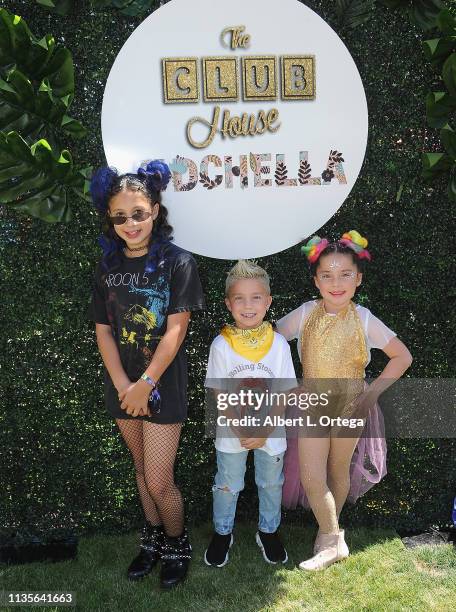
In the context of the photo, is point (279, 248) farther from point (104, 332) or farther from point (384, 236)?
point (104, 332)

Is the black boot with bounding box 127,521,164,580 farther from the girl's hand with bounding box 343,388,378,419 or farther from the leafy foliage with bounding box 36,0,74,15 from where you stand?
the leafy foliage with bounding box 36,0,74,15

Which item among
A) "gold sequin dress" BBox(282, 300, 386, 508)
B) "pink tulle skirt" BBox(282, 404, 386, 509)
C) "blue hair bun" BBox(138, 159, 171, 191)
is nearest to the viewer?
"blue hair bun" BBox(138, 159, 171, 191)

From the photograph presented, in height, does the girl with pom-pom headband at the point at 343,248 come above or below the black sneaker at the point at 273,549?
above

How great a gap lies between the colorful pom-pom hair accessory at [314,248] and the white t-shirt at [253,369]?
0.39 metres

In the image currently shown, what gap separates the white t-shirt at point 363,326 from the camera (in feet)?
10.2

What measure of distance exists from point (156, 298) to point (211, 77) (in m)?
1.07

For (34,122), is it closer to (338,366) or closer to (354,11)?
(354,11)

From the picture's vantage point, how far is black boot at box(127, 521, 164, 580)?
3.09 meters

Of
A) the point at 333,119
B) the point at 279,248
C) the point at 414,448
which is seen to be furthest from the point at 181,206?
the point at 414,448

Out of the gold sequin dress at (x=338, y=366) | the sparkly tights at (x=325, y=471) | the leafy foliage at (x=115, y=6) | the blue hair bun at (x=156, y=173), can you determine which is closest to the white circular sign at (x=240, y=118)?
the leafy foliage at (x=115, y=6)

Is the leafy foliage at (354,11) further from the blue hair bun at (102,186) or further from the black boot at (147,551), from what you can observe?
the black boot at (147,551)

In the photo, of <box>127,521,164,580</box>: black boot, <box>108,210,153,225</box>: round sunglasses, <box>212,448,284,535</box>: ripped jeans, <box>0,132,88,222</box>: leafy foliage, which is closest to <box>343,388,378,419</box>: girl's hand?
<box>212,448,284,535</box>: ripped jeans

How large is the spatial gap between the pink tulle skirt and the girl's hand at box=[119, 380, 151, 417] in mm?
796

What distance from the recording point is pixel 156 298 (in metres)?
2.90
